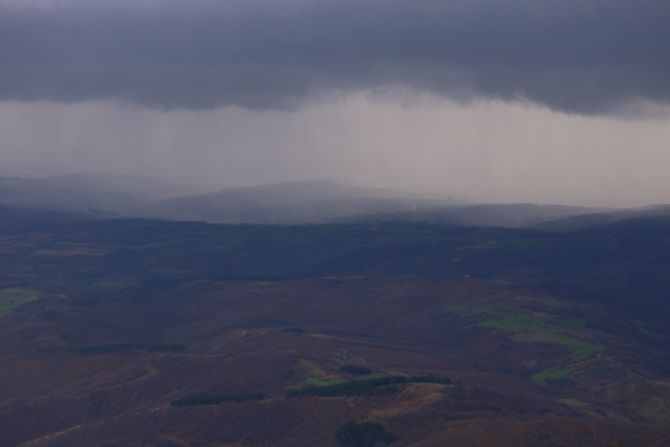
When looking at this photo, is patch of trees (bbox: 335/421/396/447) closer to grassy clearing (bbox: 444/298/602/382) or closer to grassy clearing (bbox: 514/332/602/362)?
grassy clearing (bbox: 444/298/602/382)

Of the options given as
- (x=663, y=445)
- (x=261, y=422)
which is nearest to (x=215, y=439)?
(x=261, y=422)

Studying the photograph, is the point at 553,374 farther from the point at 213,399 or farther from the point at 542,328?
the point at 213,399

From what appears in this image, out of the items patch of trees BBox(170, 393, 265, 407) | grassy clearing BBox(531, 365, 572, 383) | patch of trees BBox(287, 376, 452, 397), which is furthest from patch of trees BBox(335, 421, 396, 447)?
grassy clearing BBox(531, 365, 572, 383)

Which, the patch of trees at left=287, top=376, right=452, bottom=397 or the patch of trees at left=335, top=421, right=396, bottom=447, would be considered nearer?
the patch of trees at left=335, top=421, right=396, bottom=447

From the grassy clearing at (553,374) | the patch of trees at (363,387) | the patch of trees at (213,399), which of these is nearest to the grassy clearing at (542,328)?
the grassy clearing at (553,374)

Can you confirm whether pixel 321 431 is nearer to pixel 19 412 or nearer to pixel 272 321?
pixel 19 412

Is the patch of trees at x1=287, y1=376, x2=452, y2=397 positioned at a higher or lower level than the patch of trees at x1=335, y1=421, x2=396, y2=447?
higher

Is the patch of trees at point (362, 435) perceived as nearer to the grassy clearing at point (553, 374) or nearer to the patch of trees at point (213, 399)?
the patch of trees at point (213, 399)

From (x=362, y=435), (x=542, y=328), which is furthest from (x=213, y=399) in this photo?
(x=542, y=328)
